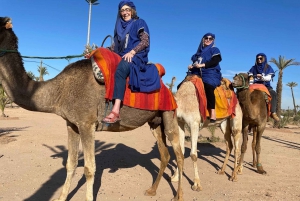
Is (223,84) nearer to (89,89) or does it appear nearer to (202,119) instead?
(202,119)

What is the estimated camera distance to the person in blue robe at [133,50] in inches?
169

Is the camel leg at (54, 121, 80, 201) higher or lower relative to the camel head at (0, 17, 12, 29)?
lower

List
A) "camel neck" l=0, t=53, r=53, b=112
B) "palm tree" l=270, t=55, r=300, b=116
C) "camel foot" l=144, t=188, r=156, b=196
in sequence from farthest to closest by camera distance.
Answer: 1. "palm tree" l=270, t=55, r=300, b=116
2. "camel foot" l=144, t=188, r=156, b=196
3. "camel neck" l=0, t=53, r=53, b=112

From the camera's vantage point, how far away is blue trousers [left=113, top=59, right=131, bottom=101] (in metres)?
4.06

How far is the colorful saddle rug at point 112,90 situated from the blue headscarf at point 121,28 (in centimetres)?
39

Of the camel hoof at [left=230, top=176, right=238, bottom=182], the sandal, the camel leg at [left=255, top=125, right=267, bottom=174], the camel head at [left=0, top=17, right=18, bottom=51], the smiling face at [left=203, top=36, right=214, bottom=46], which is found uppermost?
the smiling face at [left=203, top=36, right=214, bottom=46]

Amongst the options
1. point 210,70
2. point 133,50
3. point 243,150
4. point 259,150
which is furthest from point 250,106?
point 133,50

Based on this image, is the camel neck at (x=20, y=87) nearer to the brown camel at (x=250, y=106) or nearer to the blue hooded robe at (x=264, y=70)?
the brown camel at (x=250, y=106)

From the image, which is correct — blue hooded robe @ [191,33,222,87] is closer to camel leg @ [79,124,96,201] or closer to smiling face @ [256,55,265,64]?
smiling face @ [256,55,265,64]

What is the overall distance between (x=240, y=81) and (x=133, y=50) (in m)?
4.20

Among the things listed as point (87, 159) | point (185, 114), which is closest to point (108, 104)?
point (87, 159)

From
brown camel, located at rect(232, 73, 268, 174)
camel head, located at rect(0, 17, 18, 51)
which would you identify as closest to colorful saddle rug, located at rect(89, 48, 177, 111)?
camel head, located at rect(0, 17, 18, 51)

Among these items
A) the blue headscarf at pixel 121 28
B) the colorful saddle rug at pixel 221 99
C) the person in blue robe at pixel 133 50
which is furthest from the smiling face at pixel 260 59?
the blue headscarf at pixel 121 28

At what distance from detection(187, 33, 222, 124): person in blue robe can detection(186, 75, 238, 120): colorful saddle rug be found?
0.56 feet
